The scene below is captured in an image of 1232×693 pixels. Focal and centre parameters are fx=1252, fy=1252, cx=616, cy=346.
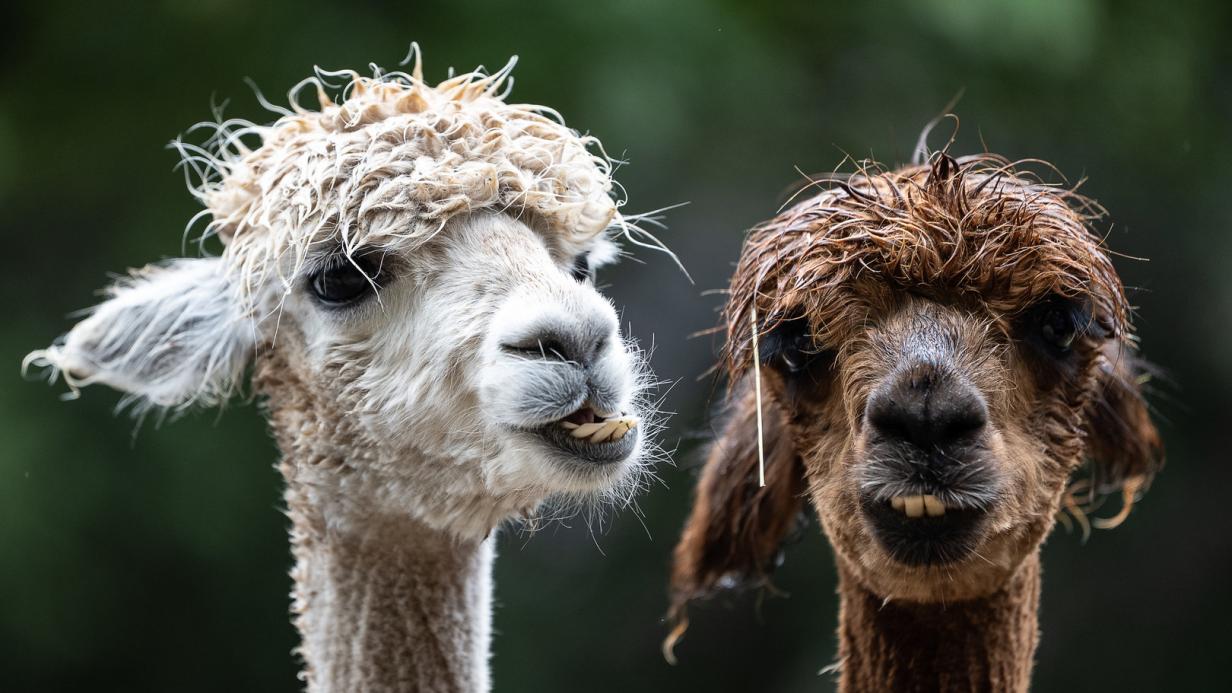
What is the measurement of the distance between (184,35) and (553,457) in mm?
4475

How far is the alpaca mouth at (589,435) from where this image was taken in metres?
2.88

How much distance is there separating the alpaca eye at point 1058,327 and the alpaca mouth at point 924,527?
46cm

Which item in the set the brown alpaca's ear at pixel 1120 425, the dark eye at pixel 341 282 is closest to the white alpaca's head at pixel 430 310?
the dark eye at pixel 341 282

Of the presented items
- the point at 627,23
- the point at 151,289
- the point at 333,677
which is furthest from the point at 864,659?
the point at 627,23

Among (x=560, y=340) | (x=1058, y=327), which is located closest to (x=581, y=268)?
(x=560, y=340)

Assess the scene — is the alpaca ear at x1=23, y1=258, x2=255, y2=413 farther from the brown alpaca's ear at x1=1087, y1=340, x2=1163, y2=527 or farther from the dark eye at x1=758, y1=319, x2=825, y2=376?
the brown alpaca's ear at x1=1087, y1=340, x2=1163, y2=527

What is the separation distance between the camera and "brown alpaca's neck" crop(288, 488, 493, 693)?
128 inches

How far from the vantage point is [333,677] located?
333 cm

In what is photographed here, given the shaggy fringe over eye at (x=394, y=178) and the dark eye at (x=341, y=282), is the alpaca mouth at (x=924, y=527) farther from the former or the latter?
the dark eye at (x=341, y=282)

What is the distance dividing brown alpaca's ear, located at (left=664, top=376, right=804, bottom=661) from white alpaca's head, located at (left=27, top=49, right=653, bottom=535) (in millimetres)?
337

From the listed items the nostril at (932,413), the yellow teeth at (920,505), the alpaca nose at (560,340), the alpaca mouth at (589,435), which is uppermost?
the alpaca nose at (560,340)

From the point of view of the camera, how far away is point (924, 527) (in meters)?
2.70

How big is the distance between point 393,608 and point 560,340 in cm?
96

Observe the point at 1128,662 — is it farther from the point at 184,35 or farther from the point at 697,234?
the point at 184,35
